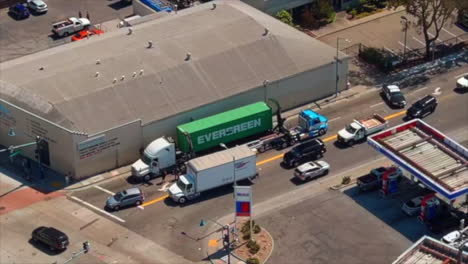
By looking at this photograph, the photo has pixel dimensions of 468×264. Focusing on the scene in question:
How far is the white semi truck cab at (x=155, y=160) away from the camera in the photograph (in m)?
102

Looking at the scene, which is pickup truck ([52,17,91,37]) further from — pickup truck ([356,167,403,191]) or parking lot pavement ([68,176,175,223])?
pickup truck ([356,167,403,191])

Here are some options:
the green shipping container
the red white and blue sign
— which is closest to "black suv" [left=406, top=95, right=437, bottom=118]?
the green shipping container

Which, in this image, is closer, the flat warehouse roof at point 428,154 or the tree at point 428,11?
the flat warehouse roof at point 428,154

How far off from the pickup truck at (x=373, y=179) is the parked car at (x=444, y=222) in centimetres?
633

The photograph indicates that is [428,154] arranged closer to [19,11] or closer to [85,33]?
[85,33]

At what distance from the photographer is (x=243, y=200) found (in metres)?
91.3

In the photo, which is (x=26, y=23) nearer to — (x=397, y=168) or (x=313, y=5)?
(x=313, y=5)

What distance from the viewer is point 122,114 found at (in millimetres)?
104188

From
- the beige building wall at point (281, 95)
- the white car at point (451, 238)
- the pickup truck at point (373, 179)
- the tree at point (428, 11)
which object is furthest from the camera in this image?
the tree at point (428, 11)

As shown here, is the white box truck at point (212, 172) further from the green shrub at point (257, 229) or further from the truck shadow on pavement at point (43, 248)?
the truck shadow on pavement at point (43, 248)

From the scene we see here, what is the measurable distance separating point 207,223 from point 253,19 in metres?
30.5

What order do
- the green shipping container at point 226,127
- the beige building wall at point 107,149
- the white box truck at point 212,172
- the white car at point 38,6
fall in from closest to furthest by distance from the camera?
1. the white box truck at point 212,172
2. the beige building wall at point 107,149
3. the green shipping container at point 226,127
4. the white car at point 38,6

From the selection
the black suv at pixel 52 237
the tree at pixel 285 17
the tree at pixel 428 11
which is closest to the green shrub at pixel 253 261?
the black suv at pixel 52 237

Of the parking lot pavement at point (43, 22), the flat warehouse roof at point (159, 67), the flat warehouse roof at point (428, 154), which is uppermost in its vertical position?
the flat warehouse roof at point (159, 67)
